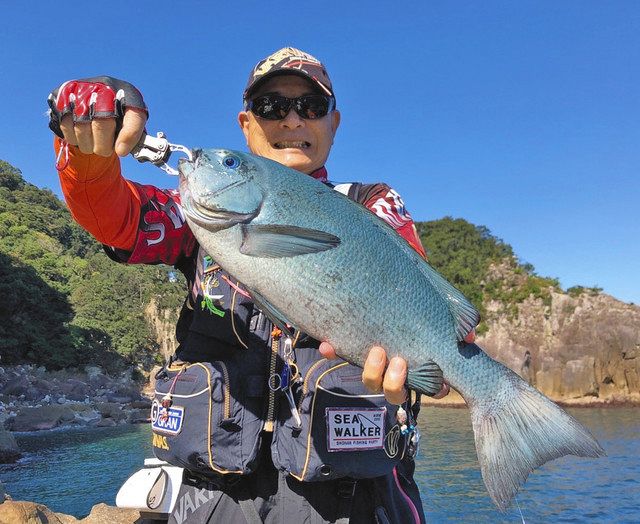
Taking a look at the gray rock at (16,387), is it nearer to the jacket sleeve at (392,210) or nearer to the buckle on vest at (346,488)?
the buckle on vest at (346,488)

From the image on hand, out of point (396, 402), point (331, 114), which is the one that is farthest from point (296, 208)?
point (331, 114)

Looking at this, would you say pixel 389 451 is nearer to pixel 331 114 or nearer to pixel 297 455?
pixel 297 455

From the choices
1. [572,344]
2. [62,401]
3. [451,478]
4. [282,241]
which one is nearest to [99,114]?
[282,241]

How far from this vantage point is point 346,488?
2.51 metres

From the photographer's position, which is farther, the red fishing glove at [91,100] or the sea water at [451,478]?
the sea water at [451,478]

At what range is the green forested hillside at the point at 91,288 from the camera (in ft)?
128

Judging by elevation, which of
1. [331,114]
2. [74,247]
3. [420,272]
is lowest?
[420,272]

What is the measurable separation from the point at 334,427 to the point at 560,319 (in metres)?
44.3

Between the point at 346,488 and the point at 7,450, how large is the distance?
20997mm

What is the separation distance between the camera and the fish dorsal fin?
2.10 meters

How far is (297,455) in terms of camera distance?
240cm

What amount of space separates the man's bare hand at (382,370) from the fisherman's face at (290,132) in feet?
4.67

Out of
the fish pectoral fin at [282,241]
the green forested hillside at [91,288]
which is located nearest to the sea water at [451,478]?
the fish pectoral fin at [282,241]

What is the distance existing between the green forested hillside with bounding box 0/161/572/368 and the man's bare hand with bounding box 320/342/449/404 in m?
41.5
